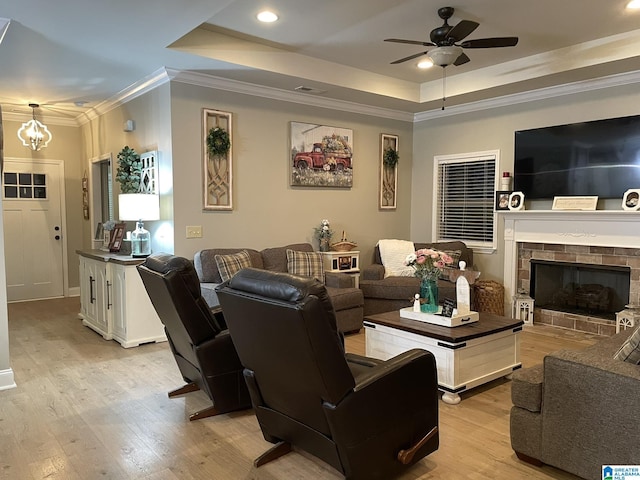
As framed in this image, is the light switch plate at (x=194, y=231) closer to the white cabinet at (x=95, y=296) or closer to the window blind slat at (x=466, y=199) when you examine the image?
the white cabinet at (x=95, y=296)

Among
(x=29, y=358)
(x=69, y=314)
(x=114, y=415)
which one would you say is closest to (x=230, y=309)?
(x=114, y=415)

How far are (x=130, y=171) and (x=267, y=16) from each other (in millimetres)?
2466

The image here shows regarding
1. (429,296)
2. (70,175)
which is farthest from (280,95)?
(70,175)

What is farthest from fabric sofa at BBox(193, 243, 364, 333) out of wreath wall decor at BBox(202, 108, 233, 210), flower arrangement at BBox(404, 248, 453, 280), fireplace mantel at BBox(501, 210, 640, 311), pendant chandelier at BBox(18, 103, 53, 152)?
pendant chandelier at BBox(18, 103, 53, 152)

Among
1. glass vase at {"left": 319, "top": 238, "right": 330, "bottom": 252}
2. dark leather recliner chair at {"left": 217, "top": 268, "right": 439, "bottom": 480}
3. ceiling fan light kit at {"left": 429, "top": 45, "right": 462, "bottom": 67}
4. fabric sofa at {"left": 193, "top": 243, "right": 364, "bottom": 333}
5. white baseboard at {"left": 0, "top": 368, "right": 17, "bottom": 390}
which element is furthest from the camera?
glass vase at {"left": 319, "top": 238, "right": 330, "bottom": 252}

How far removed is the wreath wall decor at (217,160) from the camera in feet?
16.5

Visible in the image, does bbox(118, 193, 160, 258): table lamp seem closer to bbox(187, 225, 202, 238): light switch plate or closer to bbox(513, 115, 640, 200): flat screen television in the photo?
bbox(187, 225, 202, 238): light switch plate

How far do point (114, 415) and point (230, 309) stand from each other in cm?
151

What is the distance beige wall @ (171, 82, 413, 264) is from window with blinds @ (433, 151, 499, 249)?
589 mm

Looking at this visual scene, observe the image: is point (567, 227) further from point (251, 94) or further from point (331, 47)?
point (251, 94)

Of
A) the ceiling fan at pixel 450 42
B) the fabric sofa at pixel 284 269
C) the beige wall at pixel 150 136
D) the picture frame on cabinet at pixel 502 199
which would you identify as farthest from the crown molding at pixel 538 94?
the beige wall at pixel 150 136

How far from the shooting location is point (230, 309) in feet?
7.25

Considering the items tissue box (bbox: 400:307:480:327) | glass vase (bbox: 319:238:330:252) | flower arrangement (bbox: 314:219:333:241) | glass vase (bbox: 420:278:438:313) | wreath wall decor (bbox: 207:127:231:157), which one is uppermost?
wreath wall decor (bbox: 207:127:231:157)

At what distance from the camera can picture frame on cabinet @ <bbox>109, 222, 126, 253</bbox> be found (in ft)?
18.1
